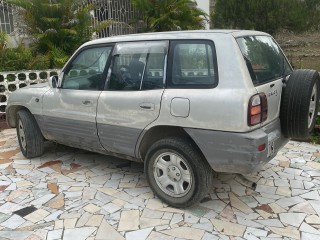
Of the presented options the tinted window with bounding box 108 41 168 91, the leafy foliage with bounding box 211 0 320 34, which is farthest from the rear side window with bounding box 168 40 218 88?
the leafy foliage with bounding box 211 0 320 34

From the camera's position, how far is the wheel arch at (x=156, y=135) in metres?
3.24

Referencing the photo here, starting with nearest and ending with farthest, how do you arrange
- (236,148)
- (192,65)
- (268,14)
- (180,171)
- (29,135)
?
(236,148) < (192,65) < (180,171) < (29,135) < (268,14)

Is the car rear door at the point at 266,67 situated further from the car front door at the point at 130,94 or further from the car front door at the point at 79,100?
the car front door at the point at 79,100

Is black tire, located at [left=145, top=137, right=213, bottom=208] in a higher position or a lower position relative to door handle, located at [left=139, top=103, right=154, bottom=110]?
lower

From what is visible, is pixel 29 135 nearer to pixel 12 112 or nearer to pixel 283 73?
pixel 12 112

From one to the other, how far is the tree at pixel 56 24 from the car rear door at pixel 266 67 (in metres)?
5.33

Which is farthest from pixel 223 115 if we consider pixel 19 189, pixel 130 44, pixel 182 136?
pixel 19 189

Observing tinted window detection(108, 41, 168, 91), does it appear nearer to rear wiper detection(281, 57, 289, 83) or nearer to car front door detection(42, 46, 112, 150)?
car front door detection(42, 46, 112, 150)

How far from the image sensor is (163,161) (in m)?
3.37

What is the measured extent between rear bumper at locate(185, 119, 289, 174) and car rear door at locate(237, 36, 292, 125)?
22cm

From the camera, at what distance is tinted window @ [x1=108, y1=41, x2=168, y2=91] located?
333 cm

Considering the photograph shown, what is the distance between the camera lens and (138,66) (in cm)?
349

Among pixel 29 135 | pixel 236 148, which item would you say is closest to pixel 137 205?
pixel 236 148

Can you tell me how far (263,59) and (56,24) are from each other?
5.93 metres
